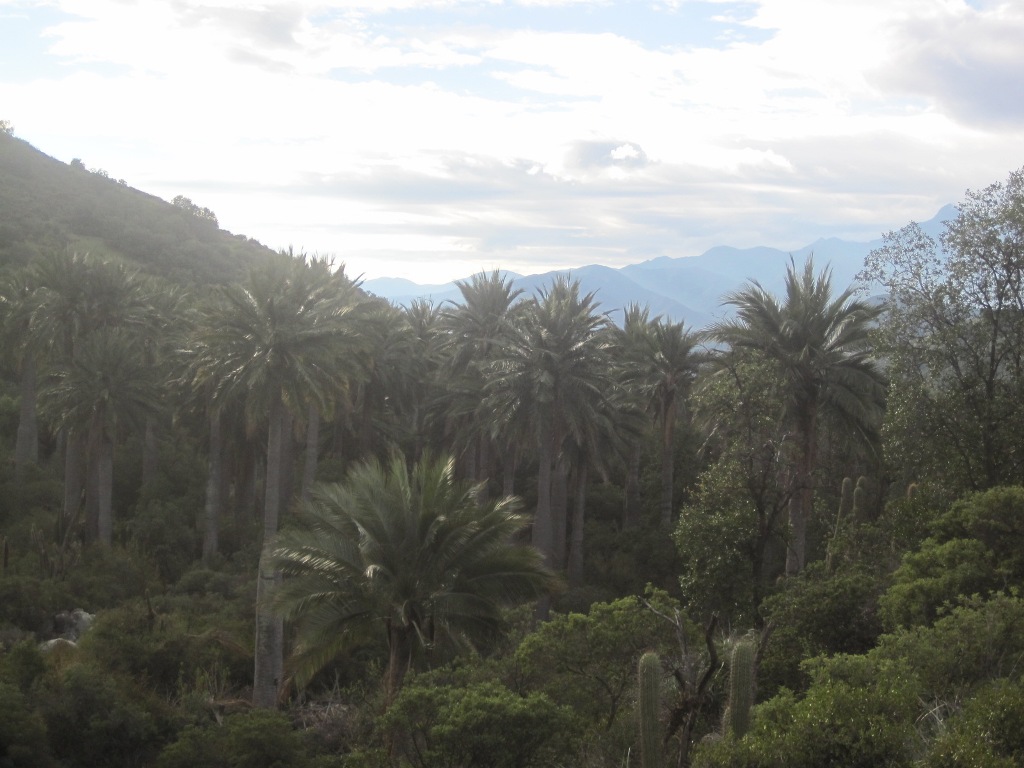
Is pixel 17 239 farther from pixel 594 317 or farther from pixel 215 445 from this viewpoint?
pixel 594 317

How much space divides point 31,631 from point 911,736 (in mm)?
23168

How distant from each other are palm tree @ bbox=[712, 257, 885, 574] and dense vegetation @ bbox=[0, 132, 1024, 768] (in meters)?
0.09

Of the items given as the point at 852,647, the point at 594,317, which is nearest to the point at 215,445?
the point at 594,317

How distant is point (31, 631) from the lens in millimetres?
26047

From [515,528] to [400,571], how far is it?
242 cm

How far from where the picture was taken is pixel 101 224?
250 ft

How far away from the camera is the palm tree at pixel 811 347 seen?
25906 millimetres

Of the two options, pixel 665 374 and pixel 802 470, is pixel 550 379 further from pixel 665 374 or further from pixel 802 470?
pixel 802 470

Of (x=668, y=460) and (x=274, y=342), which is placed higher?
(x=274, y=342)

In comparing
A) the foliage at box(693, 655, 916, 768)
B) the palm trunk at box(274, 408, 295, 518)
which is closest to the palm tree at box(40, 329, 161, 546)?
the palm trunk at box(274, 408, 295, 518)

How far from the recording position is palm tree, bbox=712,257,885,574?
25906mm

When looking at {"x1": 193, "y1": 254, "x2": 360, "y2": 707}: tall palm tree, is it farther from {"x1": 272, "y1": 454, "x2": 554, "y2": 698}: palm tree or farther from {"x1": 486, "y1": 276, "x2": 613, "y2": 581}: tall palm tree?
{"x1": 272, "y1": 454, "x2": 554, "y2": 698}: palm tree

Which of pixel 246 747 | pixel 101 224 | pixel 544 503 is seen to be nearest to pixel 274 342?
pixel 544 503

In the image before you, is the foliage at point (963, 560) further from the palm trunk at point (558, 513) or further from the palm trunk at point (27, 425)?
the palm trunk at point (27, 425)
